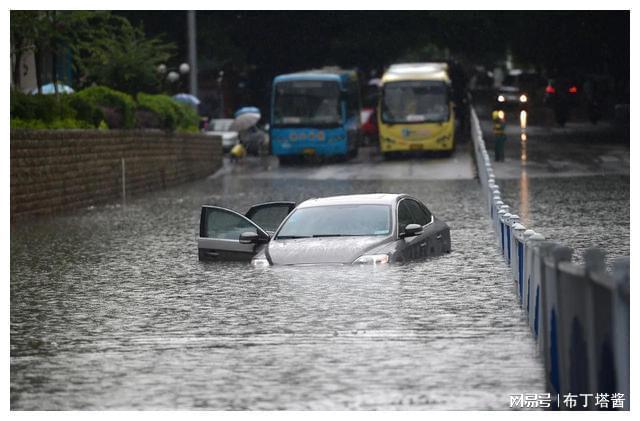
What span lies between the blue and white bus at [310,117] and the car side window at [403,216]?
33.8m

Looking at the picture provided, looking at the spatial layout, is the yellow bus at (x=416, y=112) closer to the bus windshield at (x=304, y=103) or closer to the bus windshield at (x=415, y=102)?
the bus windshield at (x=415, y=102)

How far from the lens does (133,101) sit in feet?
140

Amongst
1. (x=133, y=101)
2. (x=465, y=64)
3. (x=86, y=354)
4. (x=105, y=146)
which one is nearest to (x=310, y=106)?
(x=133, y=101)

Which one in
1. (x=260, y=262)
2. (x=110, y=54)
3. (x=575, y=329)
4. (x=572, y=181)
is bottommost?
(x=260, y=262)

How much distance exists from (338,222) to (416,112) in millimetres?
35824

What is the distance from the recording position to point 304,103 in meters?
54.1

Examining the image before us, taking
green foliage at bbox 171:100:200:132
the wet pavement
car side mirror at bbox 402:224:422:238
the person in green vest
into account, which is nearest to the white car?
green foliage at bbox 171:100:200:132

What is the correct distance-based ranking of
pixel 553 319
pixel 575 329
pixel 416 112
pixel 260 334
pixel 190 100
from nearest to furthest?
pixel 575 329 → pixel 553 319 → pixel 260 334 → pixel 416 112 → pixel 190 100

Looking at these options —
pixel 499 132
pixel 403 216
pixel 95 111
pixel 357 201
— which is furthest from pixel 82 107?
pixel 403 216

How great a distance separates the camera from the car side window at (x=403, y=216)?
61.4 ft

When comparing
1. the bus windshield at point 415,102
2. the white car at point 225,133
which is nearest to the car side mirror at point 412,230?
the bus windshield at point 415,102

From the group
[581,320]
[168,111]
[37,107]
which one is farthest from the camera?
[168,111]

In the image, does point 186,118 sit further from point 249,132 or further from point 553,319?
point 553,319
